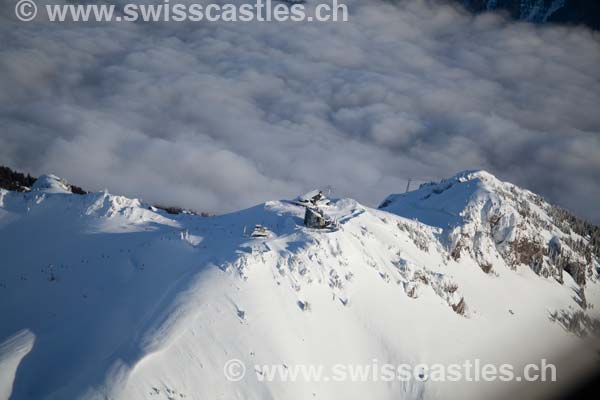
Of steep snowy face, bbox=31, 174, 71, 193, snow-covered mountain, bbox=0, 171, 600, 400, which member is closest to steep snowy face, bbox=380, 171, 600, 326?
snow-covered mountain, bbox=0, 171, 600, 400

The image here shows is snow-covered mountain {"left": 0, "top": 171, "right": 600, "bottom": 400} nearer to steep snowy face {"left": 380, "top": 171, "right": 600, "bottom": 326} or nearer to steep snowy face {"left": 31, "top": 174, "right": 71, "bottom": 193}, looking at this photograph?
steep snowy face {"left": 31, "top": 174, "right": 71, "bottom": 193}

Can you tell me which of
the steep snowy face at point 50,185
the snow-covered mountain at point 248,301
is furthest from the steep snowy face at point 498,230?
the steep snowy face at point 50,185

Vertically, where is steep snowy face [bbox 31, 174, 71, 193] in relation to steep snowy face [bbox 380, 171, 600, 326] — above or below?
above

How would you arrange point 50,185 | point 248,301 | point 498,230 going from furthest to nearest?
point 498,230 → point 50,185 → point 248,301

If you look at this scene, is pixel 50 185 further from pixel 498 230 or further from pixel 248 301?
pixel 498 230

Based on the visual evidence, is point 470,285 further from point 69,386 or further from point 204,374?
point 69,386

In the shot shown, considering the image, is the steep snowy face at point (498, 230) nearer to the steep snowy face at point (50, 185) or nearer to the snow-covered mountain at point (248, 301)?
the snow-covered mountain at point (248, 301)

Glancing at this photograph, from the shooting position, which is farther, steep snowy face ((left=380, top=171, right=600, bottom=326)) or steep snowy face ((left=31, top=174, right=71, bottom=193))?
steep snowy face ((left=380, top=171, right=600, bottom=326))

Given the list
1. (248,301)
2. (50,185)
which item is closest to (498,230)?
(248,301)

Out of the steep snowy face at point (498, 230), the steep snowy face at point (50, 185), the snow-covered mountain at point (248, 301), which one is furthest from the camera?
the steep snowy face at point (498, 230)
